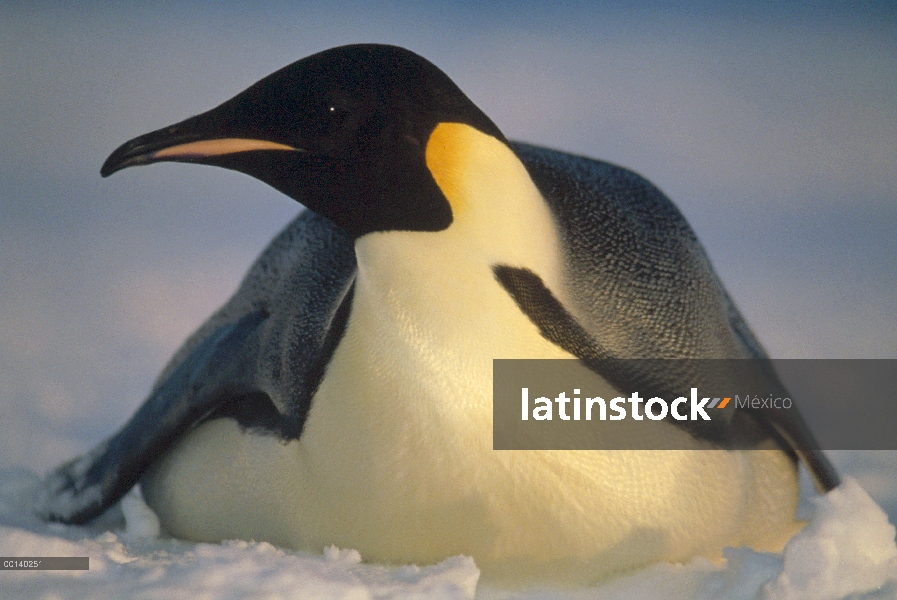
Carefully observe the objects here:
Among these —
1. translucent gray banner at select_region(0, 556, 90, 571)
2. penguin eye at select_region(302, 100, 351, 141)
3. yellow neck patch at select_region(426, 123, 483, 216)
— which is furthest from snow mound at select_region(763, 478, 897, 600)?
translucent gray banner at select_region(0, 556, 90, 571)

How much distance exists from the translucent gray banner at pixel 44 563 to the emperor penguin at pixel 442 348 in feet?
0.96

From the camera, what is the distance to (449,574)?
4.82 ft

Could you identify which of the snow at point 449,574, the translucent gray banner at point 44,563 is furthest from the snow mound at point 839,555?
the translucent gray banner at point 44,563

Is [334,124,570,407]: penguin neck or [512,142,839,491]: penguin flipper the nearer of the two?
[334,124,570,407]: penguin neck

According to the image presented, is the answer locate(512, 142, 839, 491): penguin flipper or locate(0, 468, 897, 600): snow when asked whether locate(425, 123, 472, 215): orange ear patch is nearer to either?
locate(512, 142, 839, 491): penguin flipper

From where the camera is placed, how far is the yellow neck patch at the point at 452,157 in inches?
55.1

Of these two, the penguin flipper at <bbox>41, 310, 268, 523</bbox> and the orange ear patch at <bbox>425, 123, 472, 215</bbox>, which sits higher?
the orange ear patch at <bbox>425, 123, 472, 215</bbox>

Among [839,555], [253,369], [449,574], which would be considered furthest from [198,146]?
[839,555]

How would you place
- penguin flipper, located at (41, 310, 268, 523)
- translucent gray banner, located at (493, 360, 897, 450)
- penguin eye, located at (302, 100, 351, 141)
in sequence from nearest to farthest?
penguin eye, located at (302, 100, 351, 141)
translucent gray banner, located at (493, 360, 897, 450)
penguin flipper, located at (41, 310, 268, 523)

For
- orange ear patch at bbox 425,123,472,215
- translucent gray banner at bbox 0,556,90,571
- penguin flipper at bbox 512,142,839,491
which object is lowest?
translucent gray banner at bbox 0,556,90,571

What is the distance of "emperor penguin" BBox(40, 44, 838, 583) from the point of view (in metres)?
1.38

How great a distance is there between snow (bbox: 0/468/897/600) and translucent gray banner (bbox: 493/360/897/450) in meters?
0.21

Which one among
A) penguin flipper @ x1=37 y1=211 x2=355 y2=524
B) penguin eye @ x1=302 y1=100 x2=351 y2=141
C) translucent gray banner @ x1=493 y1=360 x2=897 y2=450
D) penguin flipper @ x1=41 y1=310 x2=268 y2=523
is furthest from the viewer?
penguin flipper @ x1=41 y1=310 x2=268 y2=523

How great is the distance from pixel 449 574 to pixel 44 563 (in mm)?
671
